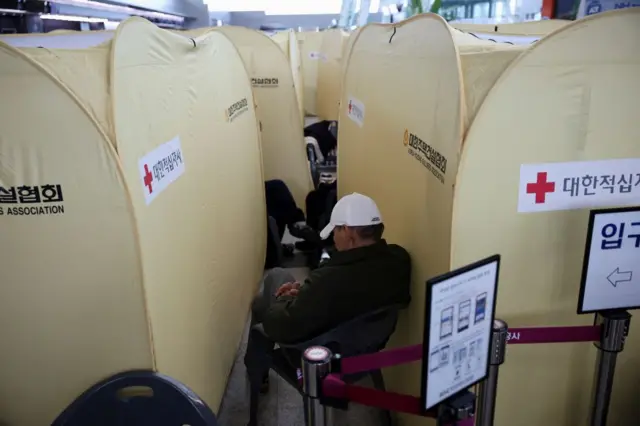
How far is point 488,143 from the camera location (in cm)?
162

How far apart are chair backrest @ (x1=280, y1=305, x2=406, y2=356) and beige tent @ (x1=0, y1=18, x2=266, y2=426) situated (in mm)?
530

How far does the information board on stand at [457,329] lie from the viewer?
1.21 metres

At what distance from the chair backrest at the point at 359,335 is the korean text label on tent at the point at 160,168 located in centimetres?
77

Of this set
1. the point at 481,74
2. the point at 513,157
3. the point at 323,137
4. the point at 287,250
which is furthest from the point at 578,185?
the point at 323,137

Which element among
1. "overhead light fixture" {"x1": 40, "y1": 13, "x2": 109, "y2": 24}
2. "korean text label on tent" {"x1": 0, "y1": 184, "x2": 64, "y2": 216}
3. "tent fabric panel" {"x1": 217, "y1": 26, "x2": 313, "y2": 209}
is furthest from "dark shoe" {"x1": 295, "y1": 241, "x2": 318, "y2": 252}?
"korean text label on tent" {"x1": 0, "y1": 184, "x2": 64, "y2": 216}

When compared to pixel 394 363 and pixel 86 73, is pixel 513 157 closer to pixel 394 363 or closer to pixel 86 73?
pixel 394 363

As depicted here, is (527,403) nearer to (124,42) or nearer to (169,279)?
(169,279)

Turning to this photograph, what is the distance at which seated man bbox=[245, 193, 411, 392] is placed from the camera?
195cm

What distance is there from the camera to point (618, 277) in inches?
62.3

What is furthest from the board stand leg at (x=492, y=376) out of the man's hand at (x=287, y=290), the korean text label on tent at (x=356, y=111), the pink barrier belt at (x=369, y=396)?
the korean text label on tent at (x=356, y=111)

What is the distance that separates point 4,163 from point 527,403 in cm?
184

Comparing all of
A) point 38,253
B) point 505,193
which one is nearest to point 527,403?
point 505,193

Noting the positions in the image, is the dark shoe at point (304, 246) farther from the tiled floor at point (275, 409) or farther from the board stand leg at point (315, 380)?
the board stand leg at point (315, 380)

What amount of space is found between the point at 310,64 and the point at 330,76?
71.4 inches
